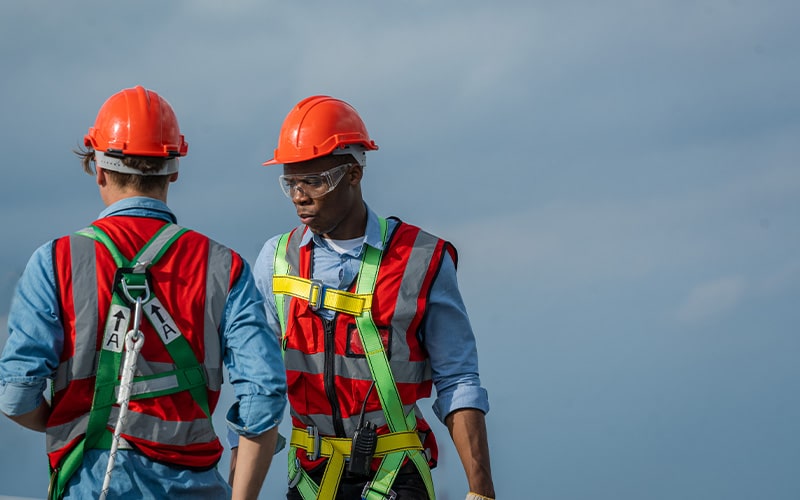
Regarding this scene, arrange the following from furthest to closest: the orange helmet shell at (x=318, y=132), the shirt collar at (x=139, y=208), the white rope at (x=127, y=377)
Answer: the orange helmet shell at (x=318, y=132) → the shirt collar at (x=139, y=208) → the white rope at (x=127, y=377)

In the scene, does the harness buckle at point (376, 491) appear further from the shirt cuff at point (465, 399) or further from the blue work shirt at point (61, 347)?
the blue work shirt at point (61, 347)

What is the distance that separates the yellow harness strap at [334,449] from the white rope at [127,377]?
5.39 feet

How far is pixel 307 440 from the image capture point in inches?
233

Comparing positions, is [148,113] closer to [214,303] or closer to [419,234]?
[214,303]

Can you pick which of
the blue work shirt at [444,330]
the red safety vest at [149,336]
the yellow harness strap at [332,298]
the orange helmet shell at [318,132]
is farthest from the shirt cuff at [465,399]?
the red safety vest at [149,336]

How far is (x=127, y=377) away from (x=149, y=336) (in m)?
0.17

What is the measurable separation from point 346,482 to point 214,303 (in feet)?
5.76

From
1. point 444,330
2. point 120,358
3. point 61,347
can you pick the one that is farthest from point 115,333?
point 444,330

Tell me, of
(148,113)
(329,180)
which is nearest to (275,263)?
(329,180)

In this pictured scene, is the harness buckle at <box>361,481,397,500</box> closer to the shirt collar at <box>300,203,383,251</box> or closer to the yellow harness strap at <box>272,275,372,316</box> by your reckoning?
the yellow harness strap at <box>272,275,372,316</box>

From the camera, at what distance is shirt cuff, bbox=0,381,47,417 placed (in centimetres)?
441

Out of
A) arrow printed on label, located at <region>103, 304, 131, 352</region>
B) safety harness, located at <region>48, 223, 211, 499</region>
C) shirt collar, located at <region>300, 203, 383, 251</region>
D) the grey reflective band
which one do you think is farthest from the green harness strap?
arrow printed on label, located at <region>103, 304, 131, 352</region>

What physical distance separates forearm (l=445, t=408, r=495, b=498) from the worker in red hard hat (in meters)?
1.57

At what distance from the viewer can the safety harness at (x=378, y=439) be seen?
19.3 feet
